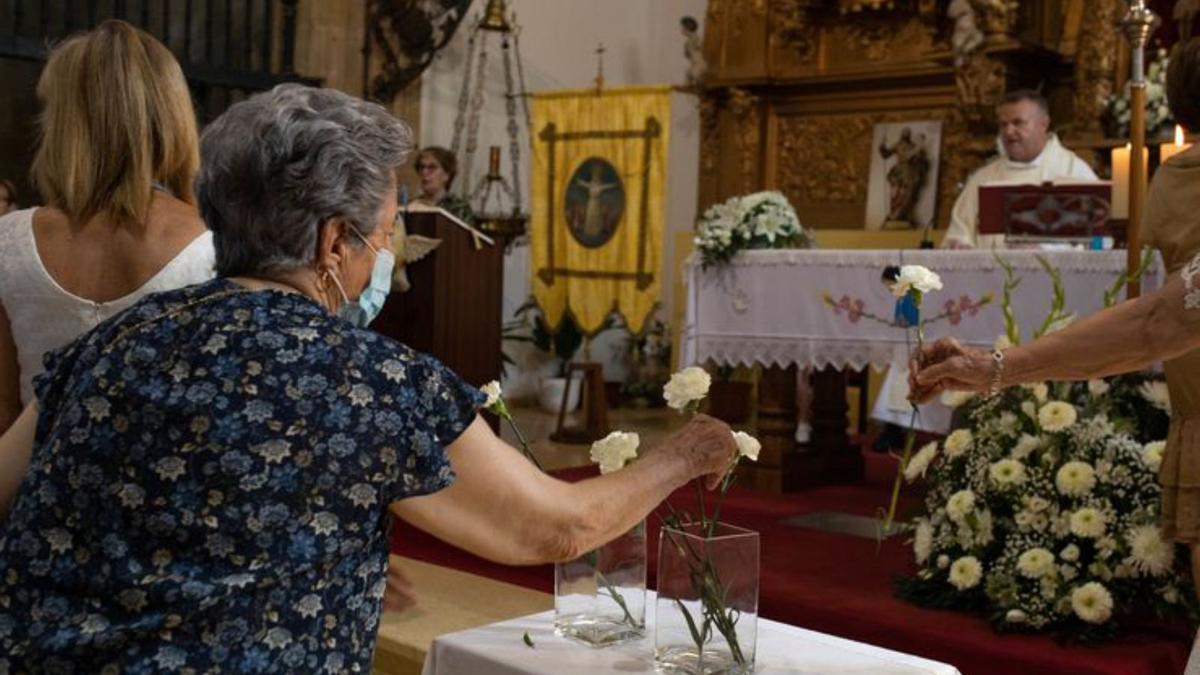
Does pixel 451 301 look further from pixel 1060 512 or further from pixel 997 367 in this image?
pixel 997 367

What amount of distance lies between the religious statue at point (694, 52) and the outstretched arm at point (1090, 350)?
8.03 meters

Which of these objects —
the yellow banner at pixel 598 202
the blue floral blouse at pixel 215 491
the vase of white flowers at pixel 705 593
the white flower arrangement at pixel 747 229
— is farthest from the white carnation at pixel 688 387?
the yellow banner at pixel 598 202

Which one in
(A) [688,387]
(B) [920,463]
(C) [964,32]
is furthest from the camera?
(C) [964,32]

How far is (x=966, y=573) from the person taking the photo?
3.75 meters

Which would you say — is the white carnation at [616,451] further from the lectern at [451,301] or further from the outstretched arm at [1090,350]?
the lectern at [451,301]

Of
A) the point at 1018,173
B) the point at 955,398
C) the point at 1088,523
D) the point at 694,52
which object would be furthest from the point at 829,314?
the point at 694,52

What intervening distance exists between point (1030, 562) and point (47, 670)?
105 inches

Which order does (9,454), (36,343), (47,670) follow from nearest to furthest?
(47,670) < (9,454) < (36,343)

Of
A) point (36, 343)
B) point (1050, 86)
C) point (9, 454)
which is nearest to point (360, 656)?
point (9, 454)

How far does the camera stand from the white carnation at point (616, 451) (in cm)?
214

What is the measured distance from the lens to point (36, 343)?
248 centimetres

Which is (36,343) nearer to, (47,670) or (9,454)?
(9,454)

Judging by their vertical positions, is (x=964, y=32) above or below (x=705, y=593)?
above

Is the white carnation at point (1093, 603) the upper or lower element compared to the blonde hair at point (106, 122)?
lower
